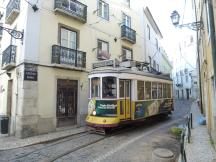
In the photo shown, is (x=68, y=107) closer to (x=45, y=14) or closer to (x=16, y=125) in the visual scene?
(x=16, y=125)

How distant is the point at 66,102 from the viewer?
39.3ft

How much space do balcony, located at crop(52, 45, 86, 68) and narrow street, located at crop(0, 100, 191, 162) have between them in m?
4.07

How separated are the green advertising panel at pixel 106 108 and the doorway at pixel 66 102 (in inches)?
116

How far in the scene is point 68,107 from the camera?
12.1 m

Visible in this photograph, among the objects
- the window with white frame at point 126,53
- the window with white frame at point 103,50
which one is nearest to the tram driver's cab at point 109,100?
the window with white frame at point 103,50

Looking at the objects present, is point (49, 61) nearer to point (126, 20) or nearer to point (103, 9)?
point (103, 9)

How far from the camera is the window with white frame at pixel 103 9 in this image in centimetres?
1502

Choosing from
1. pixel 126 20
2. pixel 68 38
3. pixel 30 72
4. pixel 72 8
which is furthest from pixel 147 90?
pixel 126 20

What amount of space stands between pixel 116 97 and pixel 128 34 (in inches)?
355

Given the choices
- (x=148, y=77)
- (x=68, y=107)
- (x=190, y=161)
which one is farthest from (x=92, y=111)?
(x=190, y=161)

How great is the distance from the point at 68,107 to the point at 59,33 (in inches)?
169

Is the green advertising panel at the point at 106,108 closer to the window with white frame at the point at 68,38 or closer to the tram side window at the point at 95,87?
the tram side window at the point at 95,87

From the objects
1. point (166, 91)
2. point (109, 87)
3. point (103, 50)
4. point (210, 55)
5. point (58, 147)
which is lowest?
point (58, 147)

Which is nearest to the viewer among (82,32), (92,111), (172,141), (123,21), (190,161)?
(190,161)
